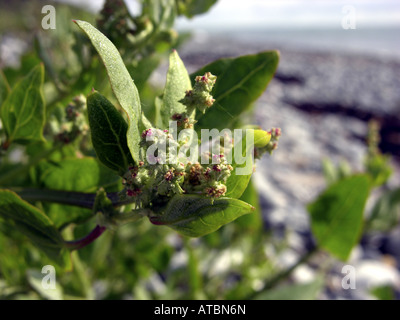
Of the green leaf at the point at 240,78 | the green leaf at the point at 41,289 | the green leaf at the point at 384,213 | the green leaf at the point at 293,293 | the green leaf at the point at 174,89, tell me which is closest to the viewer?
the green leaf at the point at 174,89

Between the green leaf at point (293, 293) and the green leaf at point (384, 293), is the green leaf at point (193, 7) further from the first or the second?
the green leaf at point (384, 293)

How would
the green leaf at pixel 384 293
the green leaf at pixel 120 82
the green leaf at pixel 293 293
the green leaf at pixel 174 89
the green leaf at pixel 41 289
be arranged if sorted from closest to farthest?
the green leaf at pixel 120 82 → the green leaf at pixel 174 89 → the green leaf at pixel 41 289 → the green leaf at pixel 293 293 → the green leaf at pixel 384 293

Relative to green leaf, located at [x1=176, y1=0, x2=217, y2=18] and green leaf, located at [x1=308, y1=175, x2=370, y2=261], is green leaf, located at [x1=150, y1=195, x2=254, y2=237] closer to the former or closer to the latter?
green leaf, located at [x1=176, y1=0, x2=217, y2=18]

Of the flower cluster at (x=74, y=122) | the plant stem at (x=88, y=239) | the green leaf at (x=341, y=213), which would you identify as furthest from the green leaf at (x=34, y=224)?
the green leaf at (x=341, y=213)

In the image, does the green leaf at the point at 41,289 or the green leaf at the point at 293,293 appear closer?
the green leaf at the point at 41,289

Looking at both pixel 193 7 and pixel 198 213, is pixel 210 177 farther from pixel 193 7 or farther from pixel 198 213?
pixel 193 7
